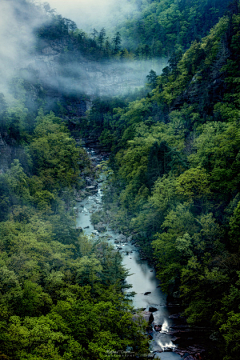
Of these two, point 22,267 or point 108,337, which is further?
A: point 22,267

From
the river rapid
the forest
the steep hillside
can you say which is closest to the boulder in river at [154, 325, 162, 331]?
the river rapid

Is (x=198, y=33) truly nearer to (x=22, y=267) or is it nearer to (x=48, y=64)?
(x=48, y=64)

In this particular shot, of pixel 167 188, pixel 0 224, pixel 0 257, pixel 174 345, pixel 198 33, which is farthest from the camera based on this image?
pixel 198 33

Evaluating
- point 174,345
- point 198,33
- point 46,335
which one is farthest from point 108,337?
point 198,33

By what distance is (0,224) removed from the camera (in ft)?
126

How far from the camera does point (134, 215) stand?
177ft

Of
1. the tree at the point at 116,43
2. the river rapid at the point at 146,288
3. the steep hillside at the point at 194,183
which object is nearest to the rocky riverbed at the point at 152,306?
the river rapid at the point at 146,288

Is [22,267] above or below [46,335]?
above

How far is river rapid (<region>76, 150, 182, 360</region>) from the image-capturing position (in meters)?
28.5

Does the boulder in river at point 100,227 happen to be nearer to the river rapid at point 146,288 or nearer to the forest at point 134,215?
the river rapid at point 146,288

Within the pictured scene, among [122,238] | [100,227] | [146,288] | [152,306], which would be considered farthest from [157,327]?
[100,227]

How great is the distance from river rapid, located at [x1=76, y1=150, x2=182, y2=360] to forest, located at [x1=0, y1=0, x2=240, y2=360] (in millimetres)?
1921

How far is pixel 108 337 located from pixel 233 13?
2370 inches

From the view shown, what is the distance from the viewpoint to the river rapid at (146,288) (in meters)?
28.5
